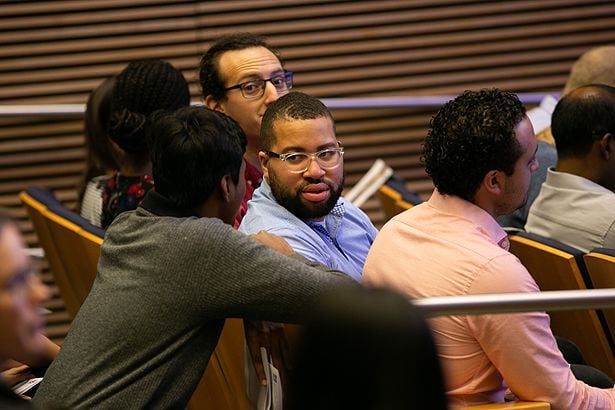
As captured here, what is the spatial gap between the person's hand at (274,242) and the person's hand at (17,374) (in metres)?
0.67

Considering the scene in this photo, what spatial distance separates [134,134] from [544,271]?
1.39 m

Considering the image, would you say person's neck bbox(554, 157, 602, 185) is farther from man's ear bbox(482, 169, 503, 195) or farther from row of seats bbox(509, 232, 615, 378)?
man's ear bbox(482, 169, 503, 195)

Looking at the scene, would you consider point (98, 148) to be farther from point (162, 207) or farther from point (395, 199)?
point (162, 207)

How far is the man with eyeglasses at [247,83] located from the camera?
361cm

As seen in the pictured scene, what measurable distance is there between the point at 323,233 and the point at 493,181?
54cm

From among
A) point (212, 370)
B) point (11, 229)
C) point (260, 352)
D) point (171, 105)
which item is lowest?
point (212, 370)

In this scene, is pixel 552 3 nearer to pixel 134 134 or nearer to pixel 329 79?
pixel 329 79

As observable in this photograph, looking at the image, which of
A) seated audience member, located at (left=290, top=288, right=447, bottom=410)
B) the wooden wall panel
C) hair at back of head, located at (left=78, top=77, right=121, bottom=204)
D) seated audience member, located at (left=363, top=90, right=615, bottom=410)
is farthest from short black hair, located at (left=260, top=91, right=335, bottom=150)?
the wooden wall panel

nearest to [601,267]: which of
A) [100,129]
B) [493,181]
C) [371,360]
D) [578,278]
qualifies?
[578,278]

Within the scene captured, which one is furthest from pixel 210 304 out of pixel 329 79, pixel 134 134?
pixel 329 79

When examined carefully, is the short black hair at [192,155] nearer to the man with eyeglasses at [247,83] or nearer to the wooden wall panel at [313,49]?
the man with eyeglasses at [247,83]

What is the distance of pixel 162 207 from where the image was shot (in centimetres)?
256

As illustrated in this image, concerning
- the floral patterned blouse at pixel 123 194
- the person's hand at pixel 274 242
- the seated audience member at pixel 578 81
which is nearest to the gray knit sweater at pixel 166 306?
the person's hand at pixel 274 242

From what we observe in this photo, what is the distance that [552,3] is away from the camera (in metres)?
5.91
